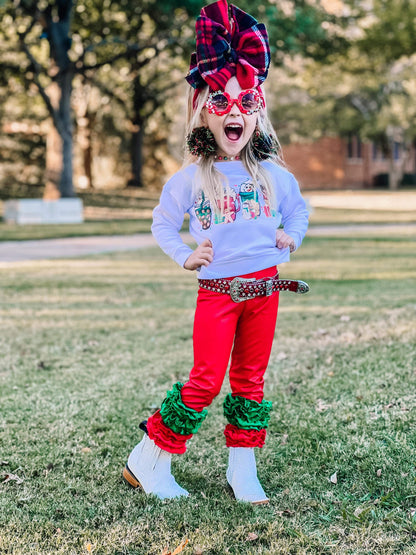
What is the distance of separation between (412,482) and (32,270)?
758cm

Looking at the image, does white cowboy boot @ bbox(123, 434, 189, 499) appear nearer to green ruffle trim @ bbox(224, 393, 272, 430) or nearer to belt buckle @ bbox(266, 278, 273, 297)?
green ruffle trim @ bbox(224, 393, 272, 430)

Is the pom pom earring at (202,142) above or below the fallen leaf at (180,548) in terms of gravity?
above

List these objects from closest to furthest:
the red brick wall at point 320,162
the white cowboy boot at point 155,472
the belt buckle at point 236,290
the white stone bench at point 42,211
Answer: the belt buckle at point 236,290, the white cowboy boot at point 155,472, the white stone bench at point 42,211, the red brick wall at point 320,162

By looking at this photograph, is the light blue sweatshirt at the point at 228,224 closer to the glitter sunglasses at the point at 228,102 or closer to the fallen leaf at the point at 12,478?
the glitter sunglasses at the point at 228,102

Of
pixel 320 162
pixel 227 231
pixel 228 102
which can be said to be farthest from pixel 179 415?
pixel 320 162

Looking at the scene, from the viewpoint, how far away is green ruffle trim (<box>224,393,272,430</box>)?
9.62ft

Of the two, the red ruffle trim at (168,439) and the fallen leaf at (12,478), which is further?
the fallen leaf at (12,478)

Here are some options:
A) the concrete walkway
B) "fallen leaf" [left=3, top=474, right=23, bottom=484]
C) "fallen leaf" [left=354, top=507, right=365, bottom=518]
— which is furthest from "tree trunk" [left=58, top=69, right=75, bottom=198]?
"fallen leaf" [left=354, top=507, right=365, bottom=518]

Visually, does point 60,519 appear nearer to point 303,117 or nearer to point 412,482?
point 412,482

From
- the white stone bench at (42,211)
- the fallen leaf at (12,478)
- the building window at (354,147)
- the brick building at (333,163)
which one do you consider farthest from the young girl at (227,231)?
the building window at (354,147)

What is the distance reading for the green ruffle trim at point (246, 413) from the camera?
2934 mm

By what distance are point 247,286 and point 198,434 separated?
1.29m

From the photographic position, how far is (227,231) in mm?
2762

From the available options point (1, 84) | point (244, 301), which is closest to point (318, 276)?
point (244, 301)
